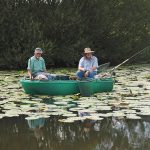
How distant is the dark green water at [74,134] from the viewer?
6.13m

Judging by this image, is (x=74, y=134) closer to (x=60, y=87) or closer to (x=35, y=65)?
(x=60, y=87)

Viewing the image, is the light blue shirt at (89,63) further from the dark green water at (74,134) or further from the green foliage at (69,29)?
the green foliage at (69,29)

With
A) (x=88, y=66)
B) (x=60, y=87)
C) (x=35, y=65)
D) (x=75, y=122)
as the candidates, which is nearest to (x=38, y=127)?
(x=75, y=122)

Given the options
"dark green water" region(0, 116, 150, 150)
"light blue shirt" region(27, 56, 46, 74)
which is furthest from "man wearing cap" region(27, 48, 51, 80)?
"dark green water" region(0, 116, 150, 150)

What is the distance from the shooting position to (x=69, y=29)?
20.8 m

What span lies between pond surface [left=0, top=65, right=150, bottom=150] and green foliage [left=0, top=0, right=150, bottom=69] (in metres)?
8.84

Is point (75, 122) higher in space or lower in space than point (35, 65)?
lower

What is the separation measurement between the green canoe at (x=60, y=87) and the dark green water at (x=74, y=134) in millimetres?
2526

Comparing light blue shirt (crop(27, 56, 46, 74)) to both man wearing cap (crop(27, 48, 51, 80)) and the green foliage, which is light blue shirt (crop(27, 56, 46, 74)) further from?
the green foliage

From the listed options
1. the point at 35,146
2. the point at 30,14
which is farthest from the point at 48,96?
the point at 30,14

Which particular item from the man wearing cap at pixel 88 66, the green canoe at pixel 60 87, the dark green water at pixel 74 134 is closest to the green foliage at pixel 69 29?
the man wearing cap at pixel 88 66

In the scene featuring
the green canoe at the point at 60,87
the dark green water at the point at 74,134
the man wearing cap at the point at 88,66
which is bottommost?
the dark green water at the point at 74,134

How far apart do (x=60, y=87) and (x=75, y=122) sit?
9.91ft

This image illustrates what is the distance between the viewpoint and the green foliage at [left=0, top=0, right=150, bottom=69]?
763 inches
